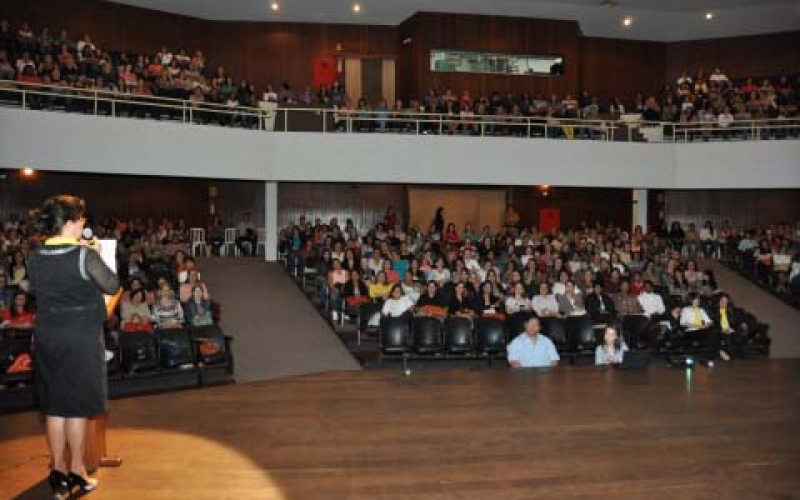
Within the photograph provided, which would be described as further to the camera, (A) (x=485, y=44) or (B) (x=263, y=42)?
(B) (x=263, y=42)

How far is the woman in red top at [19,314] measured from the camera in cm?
896

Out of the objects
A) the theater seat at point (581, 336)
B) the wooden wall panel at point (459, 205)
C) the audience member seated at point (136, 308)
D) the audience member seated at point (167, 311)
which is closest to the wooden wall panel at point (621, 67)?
the wooden wall panel at point (459, 205)

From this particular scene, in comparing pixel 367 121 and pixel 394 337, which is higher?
pixel 367 121

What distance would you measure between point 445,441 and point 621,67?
66.0 ft

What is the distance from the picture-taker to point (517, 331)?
988 cm

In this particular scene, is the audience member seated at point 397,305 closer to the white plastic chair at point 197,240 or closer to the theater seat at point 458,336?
the theater seat at point 458,336

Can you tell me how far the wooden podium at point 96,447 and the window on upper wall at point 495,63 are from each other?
17.2 m

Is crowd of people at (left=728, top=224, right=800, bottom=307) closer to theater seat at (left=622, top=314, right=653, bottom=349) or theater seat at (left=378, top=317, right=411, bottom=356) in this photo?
theater seat at (left=622, top=314, right=653, bottom=349)

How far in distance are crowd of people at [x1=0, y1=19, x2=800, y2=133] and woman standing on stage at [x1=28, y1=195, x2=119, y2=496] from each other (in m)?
10.7

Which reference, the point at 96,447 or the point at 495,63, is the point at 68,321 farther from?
the point at 495,63

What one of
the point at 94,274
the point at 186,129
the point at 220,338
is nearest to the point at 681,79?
the point at 186,129

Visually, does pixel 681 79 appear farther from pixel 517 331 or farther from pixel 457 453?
pixel 457 453

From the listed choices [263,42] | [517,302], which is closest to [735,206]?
[517,302]

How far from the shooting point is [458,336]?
9.73 m
